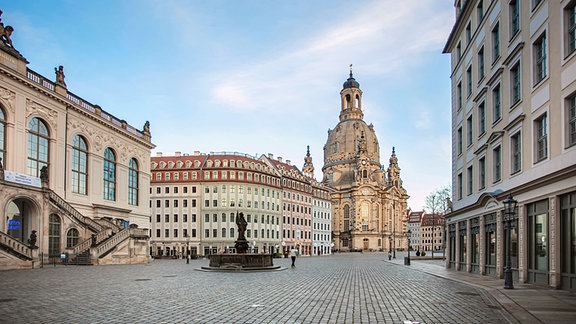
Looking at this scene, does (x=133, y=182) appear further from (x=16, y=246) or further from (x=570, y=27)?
(x=570, y=27)

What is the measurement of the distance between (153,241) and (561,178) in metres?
85.9

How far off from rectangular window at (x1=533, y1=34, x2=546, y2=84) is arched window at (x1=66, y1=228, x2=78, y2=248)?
40.2m

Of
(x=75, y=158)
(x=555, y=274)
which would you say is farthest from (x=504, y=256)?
(x=75, y=158)

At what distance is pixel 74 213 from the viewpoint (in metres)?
48.9

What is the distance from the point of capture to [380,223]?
609 feet

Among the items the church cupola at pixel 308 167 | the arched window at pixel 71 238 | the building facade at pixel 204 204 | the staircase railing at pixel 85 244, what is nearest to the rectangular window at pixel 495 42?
the staircase railing at pixel 85 244

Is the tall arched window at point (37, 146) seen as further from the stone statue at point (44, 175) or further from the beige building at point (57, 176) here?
the stone statue at point (44, 175)

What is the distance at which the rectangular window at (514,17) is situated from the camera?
27.0 m

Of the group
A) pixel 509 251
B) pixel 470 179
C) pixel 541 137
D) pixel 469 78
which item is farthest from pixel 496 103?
pixel 509 251

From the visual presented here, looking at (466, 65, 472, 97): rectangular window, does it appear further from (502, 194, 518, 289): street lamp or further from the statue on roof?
the statue on roof

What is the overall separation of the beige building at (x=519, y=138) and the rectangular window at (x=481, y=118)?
0.09 meters

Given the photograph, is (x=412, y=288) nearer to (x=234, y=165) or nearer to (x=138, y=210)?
(x=138, y=210)

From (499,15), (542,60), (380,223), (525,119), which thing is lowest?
(380,223)

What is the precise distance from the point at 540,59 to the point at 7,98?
39478 millimetres
